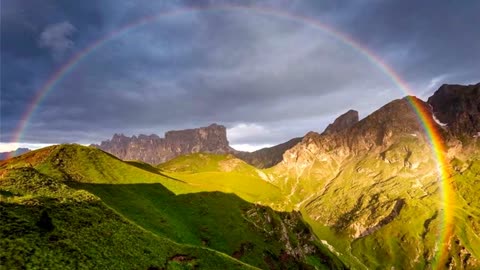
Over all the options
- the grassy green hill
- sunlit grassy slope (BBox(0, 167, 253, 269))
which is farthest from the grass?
sunlit grassy slope (BBox(0, 167, 253, 269))

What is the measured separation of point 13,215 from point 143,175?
100305mm

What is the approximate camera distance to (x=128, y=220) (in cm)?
7088

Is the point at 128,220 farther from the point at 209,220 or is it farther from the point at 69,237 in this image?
the point at 209,220

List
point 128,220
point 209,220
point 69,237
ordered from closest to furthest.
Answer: point 69,237 < point 128,220 < point 209,220

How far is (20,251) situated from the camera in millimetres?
44281

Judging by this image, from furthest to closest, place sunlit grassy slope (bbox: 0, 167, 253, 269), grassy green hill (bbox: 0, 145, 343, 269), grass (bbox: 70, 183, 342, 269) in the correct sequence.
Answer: grass (bbox: 70, 183, 342, 269) → grassy green hill (bbox: 0, 145, 343, 269) → sunlit grassy slope (bbox: 0, 167, 253, 269)

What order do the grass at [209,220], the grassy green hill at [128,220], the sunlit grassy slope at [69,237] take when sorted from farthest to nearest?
1. the grass at [209,220]
2. the grassy green hill at [128,220]
3. the sunlit grassy slope at [69,237]

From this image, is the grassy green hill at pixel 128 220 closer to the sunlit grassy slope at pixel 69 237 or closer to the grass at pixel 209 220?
the sunlit grassy slope at pixel 69 237

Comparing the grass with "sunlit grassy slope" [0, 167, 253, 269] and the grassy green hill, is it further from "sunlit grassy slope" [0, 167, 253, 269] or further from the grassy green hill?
"sunlit grassy slope" [0, 167, 253, 269]

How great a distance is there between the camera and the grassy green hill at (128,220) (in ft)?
170

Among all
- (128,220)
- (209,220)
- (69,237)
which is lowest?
(209,220)

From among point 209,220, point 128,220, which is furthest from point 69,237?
point 209,220

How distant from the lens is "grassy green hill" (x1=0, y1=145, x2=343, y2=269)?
5194 centimetres

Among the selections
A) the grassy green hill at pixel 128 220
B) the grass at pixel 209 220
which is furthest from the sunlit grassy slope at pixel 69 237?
the grass at pixel 209 220
